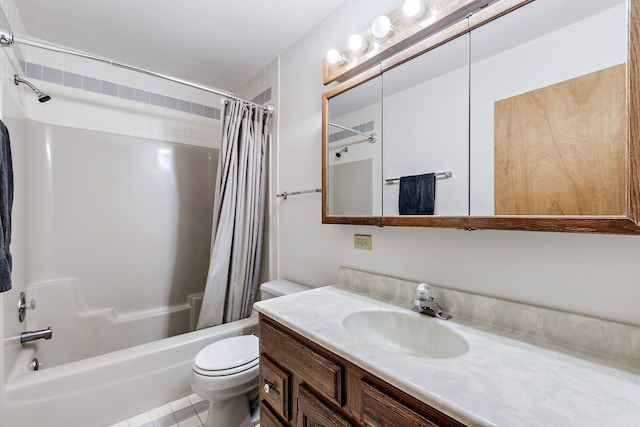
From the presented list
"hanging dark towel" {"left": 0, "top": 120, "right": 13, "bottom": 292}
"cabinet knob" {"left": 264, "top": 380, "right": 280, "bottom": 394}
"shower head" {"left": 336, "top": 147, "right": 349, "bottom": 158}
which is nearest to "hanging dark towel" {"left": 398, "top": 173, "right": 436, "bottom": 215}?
"shower head" {"left": 336, "top": 147, "right": 349, "bottom": 158}

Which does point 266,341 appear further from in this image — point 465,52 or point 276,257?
point 465,52

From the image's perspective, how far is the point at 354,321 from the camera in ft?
3.39

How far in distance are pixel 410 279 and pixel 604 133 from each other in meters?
0.77

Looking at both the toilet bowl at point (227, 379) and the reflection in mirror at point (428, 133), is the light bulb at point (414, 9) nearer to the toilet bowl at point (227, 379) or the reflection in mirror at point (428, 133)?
the reflection in mirror at point (428, 133)

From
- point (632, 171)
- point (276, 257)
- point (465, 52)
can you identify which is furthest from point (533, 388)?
point (276, 257)

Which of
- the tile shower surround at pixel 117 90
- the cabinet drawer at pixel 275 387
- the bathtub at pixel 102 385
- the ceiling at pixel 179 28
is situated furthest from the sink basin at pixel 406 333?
the tile shower surround at pixel 117 90

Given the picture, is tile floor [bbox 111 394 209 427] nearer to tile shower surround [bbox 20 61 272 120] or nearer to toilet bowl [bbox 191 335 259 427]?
toilet bowl [bbox 191 335 259 427]

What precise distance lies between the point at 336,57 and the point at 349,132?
1.35ft

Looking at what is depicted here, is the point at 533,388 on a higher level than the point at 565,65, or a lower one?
lower

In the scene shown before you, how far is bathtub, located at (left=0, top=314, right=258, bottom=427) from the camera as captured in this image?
1.27 metres

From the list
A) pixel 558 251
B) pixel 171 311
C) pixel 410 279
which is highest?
pixel 558 251

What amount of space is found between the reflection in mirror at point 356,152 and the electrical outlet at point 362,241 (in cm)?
13

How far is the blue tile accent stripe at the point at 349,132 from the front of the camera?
132 centimetres

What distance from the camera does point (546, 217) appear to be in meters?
0.75
